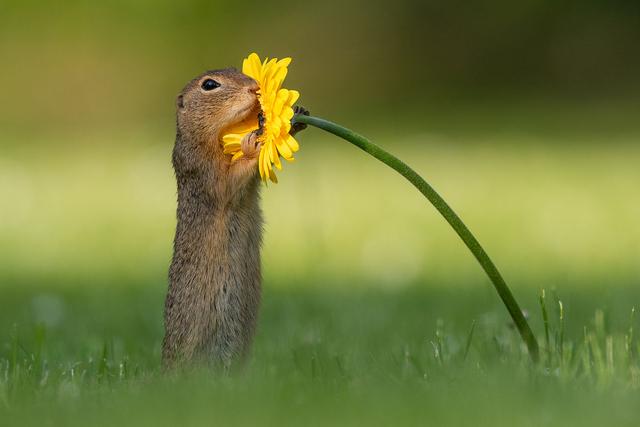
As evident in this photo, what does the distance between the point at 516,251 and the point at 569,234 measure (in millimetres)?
976

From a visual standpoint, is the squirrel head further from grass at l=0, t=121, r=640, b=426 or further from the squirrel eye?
grass at l=0, t=121, r=640, b=426

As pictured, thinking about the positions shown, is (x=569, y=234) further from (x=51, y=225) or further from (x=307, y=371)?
(x=307, y=371)

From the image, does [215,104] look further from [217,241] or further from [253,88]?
[217,241]

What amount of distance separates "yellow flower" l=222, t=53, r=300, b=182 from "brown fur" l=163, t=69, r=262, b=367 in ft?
0.72

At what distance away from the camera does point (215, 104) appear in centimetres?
517

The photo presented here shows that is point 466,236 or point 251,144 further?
point 251,144

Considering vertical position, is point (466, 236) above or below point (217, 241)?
below

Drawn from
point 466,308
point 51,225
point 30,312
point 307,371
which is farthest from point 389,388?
point 51,225

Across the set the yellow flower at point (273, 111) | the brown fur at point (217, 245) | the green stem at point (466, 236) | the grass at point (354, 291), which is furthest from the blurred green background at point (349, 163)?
the green stem at point (466, 236)

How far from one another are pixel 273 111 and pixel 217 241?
0.61 metres

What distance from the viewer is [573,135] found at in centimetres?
1864

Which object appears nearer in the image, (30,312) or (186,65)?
(30,312)

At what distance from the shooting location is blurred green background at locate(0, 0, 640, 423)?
757cm

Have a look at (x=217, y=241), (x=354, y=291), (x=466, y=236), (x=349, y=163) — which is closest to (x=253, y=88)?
(x=217, y=241)
